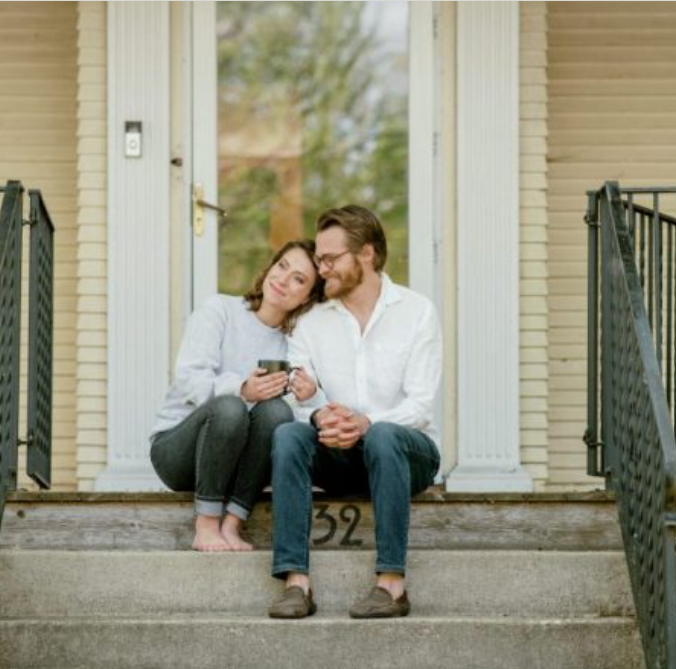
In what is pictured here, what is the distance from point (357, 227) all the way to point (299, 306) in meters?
0.34

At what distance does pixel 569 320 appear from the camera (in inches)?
313

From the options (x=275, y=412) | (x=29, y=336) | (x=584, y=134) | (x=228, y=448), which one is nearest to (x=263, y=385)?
(x=275, y=412)

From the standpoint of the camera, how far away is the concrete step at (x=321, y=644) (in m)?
5.34

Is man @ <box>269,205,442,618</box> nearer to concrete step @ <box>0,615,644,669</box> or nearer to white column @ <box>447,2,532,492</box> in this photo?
concrete step @ <box>0,615,644,669</box>

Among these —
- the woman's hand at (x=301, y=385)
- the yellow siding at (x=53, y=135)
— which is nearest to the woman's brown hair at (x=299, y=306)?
the woman's hand at (x=301, y=385)

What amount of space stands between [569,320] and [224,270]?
1.56 metres

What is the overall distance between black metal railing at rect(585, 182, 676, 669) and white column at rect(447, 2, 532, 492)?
531 mm

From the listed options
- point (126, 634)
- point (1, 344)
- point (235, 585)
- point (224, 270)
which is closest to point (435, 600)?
point (235, 585)

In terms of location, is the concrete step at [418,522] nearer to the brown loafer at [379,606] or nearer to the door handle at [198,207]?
the brown loafer at [379,606]

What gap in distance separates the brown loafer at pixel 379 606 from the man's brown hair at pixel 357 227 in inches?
45.7

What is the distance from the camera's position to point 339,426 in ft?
18.2

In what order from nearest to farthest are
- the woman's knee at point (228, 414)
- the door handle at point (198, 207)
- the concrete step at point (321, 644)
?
the concrete step at point (321, 644) → the woman's knee at point (228, 414) → the door handle at point (198, 207)

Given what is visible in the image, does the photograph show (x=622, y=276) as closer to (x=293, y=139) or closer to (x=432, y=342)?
(x=432, y=342)

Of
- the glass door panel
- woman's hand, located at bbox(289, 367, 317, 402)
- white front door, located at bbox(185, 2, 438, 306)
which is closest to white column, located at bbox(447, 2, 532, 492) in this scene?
white front door, located at bbox(185, 2, 438, 306)
